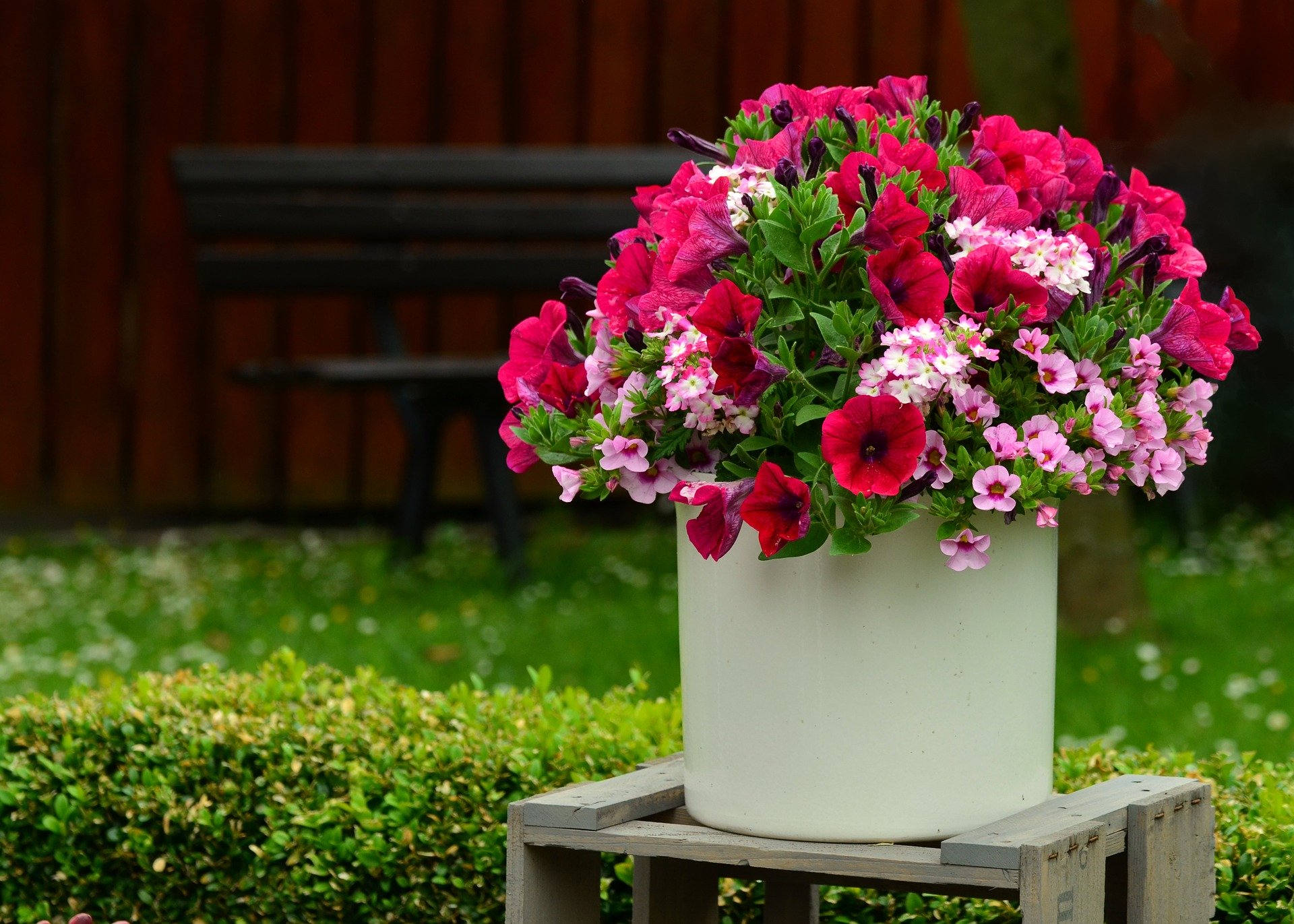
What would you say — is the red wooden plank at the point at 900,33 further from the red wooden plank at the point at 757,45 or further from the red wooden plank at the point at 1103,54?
the red wooden plank at the point at 1103,54

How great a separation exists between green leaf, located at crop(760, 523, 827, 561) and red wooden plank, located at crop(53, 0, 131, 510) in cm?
588

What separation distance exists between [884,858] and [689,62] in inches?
238

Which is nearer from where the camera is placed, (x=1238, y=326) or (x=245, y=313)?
(x=1238, y=326)

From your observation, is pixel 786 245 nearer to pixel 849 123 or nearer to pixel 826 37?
pixel 849 123

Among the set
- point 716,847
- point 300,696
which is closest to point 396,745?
point 300,696

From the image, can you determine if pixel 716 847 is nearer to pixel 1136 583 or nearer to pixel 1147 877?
pixel 1147 877

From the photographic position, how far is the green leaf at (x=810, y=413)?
1.49 meters

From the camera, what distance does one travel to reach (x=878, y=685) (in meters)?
1.56

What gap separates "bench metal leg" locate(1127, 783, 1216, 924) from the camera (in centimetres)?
165

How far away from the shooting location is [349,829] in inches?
85.9

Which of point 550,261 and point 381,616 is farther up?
point 550,261

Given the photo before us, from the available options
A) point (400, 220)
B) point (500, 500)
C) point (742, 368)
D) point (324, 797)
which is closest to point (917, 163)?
point (742, 368)

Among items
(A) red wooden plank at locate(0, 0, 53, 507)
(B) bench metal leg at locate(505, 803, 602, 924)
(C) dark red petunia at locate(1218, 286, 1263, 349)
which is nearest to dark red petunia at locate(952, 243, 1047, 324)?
(C) dark red petunia at locate(1218, 286, 1263, 349)

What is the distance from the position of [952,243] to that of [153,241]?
5.87m
